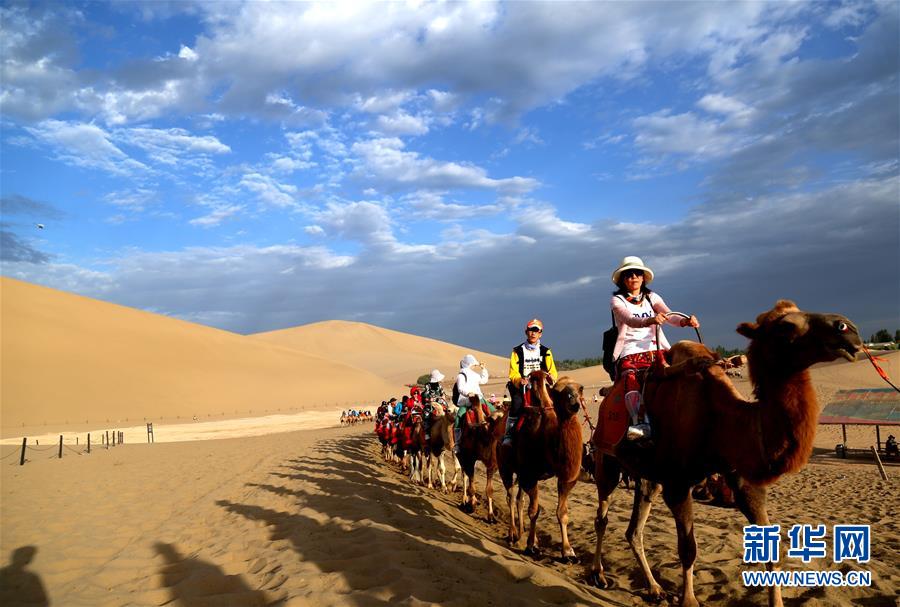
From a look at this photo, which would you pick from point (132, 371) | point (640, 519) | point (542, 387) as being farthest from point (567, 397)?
point (132, 371)

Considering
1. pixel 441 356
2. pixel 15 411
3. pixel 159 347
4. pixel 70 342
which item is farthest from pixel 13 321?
pixel 441 356


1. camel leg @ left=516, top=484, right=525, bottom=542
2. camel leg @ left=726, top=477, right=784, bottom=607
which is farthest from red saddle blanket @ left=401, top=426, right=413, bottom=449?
camel leg @ left=726, top=477, right=784, bottom=607

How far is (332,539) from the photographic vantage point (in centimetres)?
747

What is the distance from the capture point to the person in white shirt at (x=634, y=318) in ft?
19.1

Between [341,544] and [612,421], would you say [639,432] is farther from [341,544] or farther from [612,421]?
[341,544]

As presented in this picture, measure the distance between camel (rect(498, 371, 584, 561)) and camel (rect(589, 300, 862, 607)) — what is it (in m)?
1.53

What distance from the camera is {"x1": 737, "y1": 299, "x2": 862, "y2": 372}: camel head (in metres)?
3.45

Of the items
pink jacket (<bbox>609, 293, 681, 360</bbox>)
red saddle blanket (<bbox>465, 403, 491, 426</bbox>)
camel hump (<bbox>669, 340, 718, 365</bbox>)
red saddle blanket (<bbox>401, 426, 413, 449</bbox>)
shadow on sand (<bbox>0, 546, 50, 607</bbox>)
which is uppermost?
pink jacket (<bbox>609, 293, 681, 360</bbox>)

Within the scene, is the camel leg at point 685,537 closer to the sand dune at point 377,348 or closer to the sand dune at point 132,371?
the sand dune at point 132,371

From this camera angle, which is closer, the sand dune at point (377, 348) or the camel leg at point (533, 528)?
the camel leg at point (533, 528)

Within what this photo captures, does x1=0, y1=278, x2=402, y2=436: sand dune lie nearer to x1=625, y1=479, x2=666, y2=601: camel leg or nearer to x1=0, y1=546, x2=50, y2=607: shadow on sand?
x1=0, y1=546, x2=50, y2=607: shadow on sand

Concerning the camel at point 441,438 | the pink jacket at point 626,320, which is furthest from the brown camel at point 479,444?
the pink jacket at point 626,320

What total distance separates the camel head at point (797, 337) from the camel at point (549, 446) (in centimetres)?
337

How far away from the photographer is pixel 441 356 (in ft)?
499
